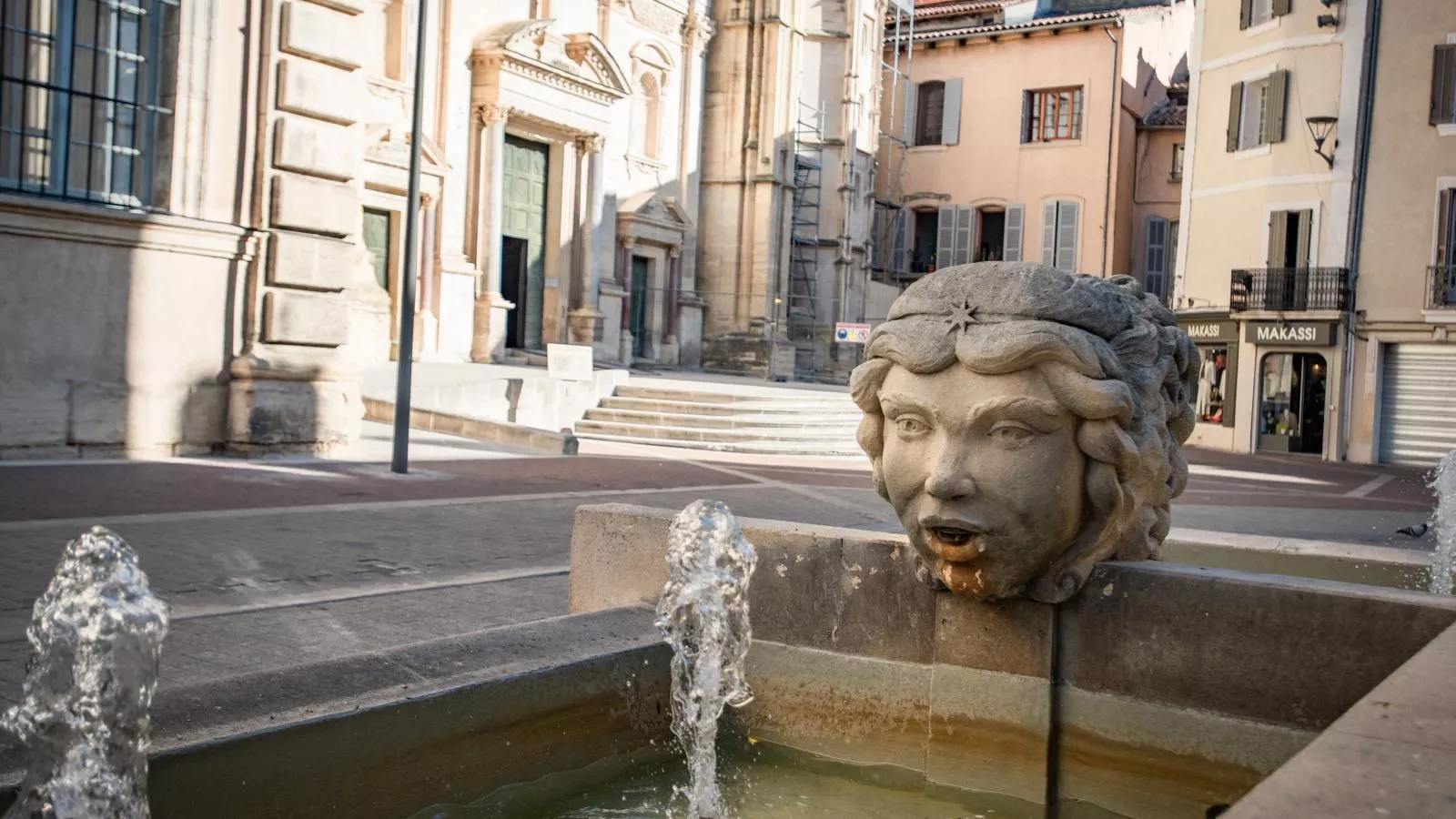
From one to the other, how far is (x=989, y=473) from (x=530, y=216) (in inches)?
1010

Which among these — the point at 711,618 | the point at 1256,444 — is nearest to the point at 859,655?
the point at 711,618

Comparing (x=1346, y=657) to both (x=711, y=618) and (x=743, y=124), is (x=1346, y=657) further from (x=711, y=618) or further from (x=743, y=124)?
(x=743, y=124)

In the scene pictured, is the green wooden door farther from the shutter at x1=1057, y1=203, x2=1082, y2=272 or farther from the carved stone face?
the carved stone face

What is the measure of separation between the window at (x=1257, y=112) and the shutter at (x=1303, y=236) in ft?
5.90

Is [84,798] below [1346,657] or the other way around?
below

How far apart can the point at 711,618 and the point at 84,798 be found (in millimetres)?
1643

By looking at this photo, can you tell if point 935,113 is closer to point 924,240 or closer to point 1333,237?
point 924,240

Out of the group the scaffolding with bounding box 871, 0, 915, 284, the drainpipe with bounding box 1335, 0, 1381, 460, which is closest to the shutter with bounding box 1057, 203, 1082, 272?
the scaffolding with bounding box 871, 0, 915, 284

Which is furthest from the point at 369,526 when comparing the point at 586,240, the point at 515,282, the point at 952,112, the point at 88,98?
the point at 952,112

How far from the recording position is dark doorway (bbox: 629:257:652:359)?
105ft

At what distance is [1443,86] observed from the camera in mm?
26859

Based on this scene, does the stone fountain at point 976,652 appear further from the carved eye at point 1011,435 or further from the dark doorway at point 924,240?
the dark doorway at point 924,240

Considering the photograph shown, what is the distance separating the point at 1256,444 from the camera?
2944 cm

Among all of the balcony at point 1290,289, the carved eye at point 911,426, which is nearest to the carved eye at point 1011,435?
the carved eye at point 911,426
